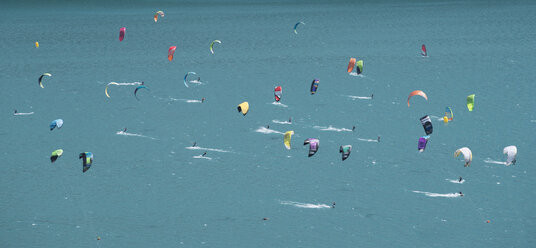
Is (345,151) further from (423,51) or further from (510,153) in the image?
(423,51)

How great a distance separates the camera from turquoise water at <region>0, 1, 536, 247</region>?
69312 millimetres

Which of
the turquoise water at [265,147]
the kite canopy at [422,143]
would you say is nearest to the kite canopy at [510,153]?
the turquoise water at [265,147]

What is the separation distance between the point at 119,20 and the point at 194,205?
12966 centimetres

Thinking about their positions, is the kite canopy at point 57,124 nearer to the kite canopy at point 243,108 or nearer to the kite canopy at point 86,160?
the kite canopy at point 86,160

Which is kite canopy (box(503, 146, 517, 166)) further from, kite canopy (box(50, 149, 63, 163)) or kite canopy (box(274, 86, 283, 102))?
kite canopy (box(50, 149, 63, 163))

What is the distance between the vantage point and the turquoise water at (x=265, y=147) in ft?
227

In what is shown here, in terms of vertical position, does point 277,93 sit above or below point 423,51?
below

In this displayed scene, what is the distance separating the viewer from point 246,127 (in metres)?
97.9

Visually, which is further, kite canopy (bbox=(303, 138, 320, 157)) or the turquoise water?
kite canopy (bbox=(303, 138, 320, 157))

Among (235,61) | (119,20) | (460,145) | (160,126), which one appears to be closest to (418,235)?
(460,145)

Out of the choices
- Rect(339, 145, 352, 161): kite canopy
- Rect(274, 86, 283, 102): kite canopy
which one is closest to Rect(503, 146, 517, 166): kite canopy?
Rect(339, 145, 352, 161): kite canopy

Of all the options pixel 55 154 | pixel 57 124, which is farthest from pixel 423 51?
pixel 55 154

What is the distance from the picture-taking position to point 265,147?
8981cm

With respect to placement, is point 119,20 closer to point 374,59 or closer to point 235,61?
point 235,61
